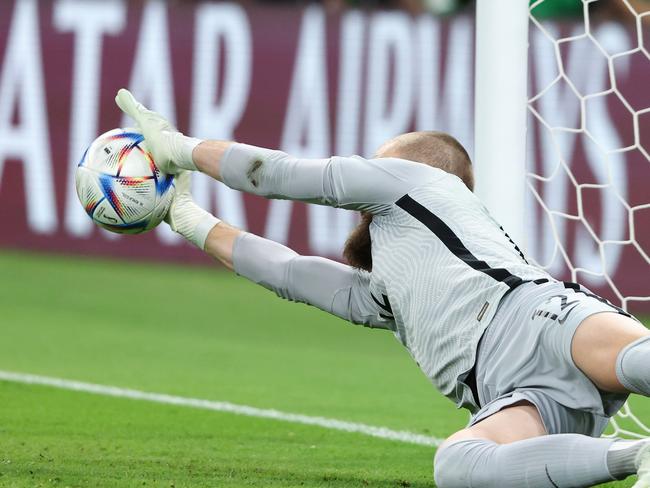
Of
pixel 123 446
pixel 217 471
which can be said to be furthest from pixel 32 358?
pixel 217 471

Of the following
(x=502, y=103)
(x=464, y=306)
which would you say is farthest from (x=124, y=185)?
(x=502, y=103)

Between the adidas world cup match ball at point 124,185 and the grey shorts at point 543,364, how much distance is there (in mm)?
1216

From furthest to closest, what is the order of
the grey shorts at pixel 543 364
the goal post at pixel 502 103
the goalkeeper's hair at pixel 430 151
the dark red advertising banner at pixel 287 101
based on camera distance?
the dark red advertising banner at pixel 287 101 → the goal post at pixel 502 103 → the goalkeeper's hair at pixel 430 151 → the grey shorts at pixel 543 364

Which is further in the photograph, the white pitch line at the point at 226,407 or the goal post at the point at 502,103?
the white pitch line at the point at 226,407

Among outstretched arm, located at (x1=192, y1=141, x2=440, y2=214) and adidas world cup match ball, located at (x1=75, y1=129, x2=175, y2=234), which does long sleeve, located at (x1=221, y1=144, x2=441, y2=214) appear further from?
adidas world cup match ball, located at (x1=75, y1=129, x2=175, y2=234)

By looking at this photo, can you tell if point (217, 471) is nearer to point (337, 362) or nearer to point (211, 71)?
point (337, 362)

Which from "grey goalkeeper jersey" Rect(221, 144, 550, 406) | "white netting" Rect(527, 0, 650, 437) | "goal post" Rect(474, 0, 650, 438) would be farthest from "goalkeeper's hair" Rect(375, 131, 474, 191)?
"white netting" Rect(527, 0, 650, 437)

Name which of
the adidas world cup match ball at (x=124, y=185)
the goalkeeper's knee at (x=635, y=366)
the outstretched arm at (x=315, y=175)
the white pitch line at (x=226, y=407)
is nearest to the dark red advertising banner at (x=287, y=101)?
the white pitch line at (x=226, y=407)

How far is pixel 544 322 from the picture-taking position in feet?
11.9

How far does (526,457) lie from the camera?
333 cm

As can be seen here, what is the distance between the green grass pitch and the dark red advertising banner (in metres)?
0.61

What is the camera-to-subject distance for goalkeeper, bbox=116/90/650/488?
11.1ft

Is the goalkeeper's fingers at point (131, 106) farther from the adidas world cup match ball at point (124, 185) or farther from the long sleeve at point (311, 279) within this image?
the long sleeve at point (311, 279)

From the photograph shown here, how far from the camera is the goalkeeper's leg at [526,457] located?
3225 millimetres
